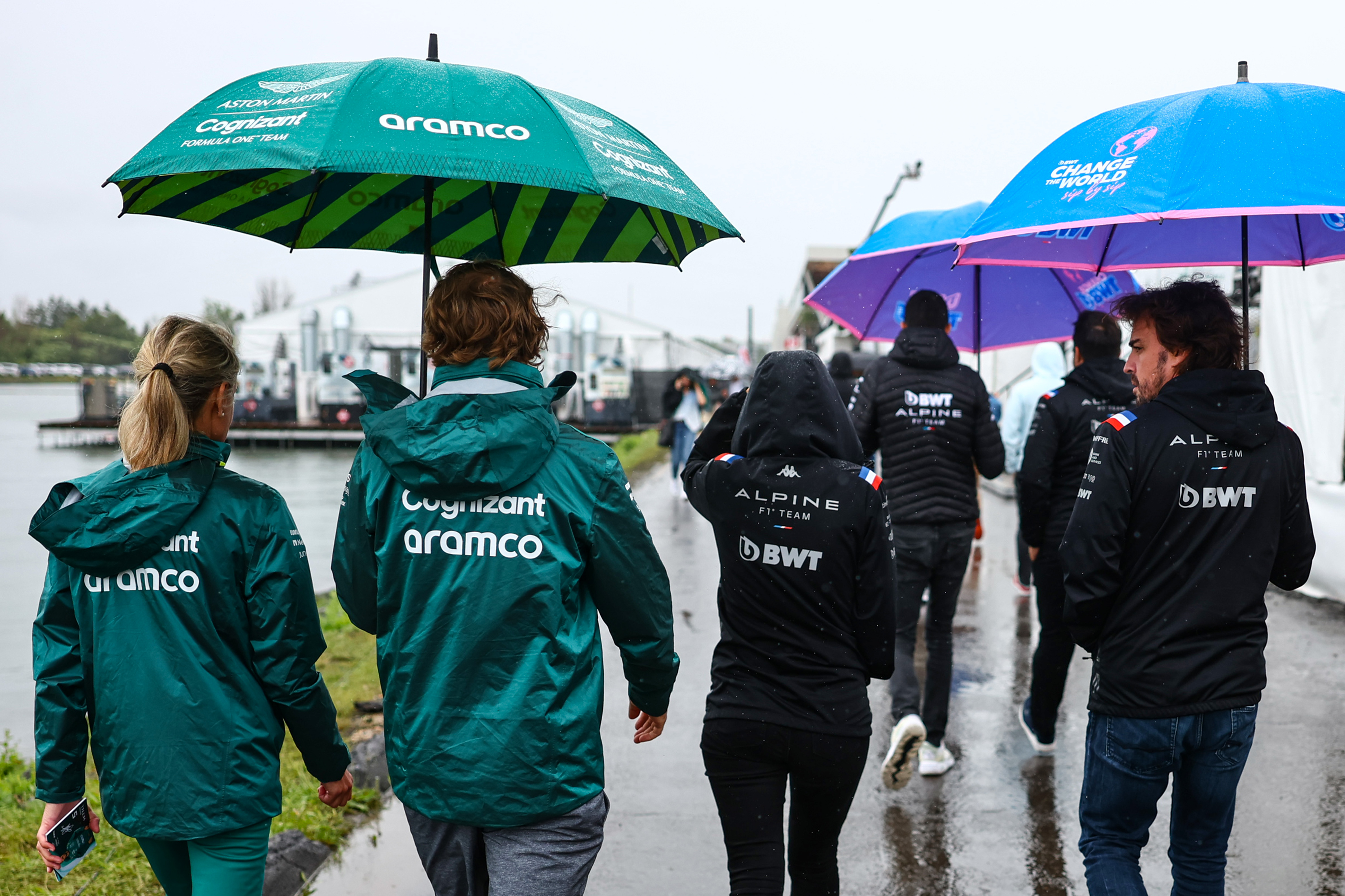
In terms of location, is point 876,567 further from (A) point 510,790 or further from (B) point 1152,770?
(A) point 510,790

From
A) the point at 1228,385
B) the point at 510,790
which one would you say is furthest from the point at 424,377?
the point at 1228,385

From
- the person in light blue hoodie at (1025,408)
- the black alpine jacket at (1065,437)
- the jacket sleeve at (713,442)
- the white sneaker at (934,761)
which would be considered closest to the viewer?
the jacket sleeve at (713,442)

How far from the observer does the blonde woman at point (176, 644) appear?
2350mm

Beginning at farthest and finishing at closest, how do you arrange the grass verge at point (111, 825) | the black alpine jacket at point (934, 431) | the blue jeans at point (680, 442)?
the blue jeans at point (680, 442) → the black alpine jacket at point (934, 431) → the grass verge at point (111, 825)

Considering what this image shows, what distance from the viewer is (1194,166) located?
2723mm

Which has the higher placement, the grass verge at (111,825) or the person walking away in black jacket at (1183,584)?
the person walking away in black jacket at (1183,584)

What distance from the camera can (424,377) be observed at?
3.12 m

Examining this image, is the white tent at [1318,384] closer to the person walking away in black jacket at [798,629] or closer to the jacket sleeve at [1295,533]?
the jacket sleeve at [1295,533]

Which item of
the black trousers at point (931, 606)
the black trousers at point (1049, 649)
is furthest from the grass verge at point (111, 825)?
the black trousers at point (1049, 649)

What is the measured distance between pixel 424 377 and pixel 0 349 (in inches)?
4095

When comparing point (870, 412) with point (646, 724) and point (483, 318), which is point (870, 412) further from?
point (483, 318)

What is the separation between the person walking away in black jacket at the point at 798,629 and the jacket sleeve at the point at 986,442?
2008 mm

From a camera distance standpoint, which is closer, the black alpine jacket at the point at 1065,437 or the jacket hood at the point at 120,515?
the jacket hood at the point at 120,515

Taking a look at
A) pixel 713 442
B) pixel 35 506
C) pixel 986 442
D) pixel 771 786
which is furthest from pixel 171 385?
pixel 35 506
